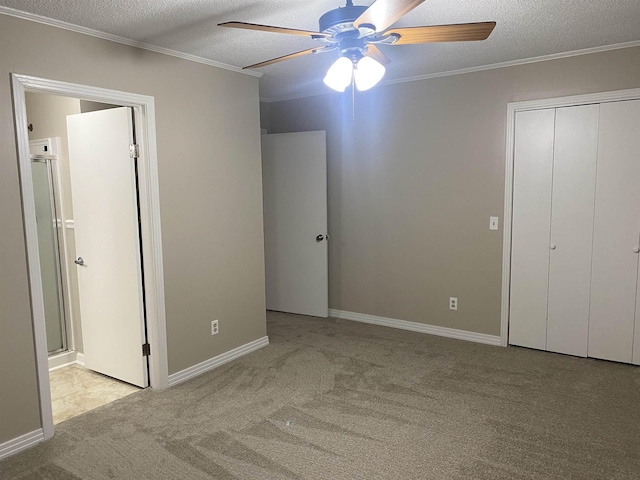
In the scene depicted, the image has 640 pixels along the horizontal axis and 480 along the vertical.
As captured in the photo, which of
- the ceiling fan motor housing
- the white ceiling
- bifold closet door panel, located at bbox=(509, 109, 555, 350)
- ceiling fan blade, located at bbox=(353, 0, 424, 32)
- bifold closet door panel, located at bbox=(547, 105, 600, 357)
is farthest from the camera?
bifold closet door panel, located at bbox=(509, 109, 555, 350)

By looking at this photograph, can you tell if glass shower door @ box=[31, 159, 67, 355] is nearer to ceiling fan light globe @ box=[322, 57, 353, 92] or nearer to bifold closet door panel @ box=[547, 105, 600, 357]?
ceiling fan light globe @ box=[322, 57, 353, 92]

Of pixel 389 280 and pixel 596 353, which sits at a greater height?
pixel 389 280

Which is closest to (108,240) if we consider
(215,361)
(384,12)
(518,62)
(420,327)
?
(215,361)

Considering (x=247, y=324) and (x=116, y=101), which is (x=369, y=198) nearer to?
(x=247, y=324)

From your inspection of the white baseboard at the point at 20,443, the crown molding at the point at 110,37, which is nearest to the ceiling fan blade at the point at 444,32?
the crown molding at the point at 110,37

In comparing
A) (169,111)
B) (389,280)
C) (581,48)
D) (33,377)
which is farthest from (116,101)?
(581,48)

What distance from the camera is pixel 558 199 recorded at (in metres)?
3.74

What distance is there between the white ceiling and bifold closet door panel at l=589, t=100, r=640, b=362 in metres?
0.61

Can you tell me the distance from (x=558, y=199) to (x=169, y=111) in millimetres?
2952

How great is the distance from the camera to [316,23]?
275 centimetres

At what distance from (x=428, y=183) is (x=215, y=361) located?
236cm

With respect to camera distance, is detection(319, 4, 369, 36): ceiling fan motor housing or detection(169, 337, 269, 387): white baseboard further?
detection(169, 337, 269, 387): white baseboard

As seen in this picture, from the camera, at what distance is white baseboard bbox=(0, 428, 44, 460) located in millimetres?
2545

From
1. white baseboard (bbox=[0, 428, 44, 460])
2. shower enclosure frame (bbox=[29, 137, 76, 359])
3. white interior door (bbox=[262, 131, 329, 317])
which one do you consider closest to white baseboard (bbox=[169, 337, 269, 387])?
white baseboard (bbox=[0, 428, 44, 460])
